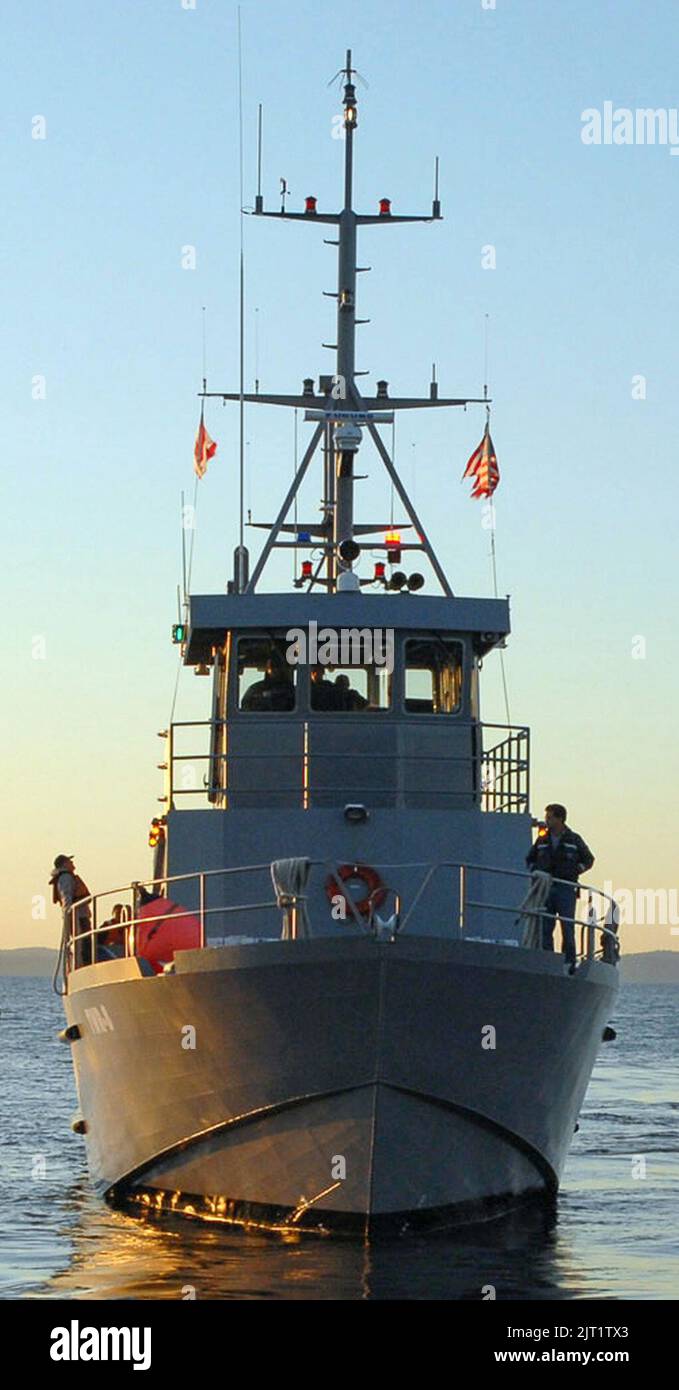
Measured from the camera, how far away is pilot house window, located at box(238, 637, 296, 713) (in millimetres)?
18797

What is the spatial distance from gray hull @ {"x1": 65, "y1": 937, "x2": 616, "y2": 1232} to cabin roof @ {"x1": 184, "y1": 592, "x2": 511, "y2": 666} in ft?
12.3

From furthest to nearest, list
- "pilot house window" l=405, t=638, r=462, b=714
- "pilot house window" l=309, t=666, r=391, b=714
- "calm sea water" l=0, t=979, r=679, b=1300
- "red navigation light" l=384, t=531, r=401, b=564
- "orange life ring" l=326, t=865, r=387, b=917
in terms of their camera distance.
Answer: "red navigation light" l=384, t=531, r=401, b=564, "pilot house window" l=405, t=638, r=462, b=714, "pilot house window" l=309, t=666, r=391, b=714, "orange life ring" l=326, t=865, r=387, b=917, "calm sea water" l=0, t=979, r=679, b=1300

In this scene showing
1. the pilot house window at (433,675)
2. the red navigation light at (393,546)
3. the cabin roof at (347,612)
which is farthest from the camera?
the red navigation light at (393,546)

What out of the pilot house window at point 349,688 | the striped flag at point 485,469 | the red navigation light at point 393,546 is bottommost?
the pilot house window at point 349,688

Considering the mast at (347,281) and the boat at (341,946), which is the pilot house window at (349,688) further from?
the mast at (347,281)

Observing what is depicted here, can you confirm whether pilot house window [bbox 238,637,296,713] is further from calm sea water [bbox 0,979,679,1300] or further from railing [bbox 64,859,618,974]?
calm sea water [bbox 0,979,679,1300]

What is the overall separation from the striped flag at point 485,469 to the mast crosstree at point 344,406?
1001mm

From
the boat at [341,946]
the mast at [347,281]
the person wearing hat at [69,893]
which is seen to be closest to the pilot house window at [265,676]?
the boat at [341,946]

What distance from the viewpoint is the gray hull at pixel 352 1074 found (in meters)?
14.5

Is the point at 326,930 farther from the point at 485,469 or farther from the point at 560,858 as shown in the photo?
the point at 485,469

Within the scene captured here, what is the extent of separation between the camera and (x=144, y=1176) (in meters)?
16.5

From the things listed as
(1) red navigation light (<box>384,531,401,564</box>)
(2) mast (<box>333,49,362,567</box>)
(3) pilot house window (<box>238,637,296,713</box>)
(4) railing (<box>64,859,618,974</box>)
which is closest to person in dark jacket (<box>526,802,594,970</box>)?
(4) railing (<box>64,859,618,974</box>)

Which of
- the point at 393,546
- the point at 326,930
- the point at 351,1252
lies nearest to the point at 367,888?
the point at 326,930
